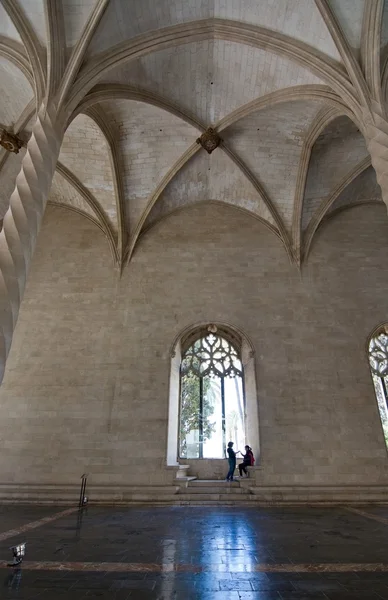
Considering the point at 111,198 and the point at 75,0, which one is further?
the point at 111,198

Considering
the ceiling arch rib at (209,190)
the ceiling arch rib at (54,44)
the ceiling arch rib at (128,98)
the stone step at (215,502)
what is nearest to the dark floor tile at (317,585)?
the stone step at (215,502)

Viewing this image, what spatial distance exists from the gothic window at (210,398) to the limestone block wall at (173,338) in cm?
111

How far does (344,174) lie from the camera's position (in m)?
11.2

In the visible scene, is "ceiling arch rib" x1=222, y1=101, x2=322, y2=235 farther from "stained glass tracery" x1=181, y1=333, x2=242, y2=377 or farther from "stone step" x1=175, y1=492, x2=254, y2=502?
"stone step" x1=175, y1=492, x2=254, y2=502

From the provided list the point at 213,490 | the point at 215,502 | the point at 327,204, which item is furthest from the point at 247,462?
the point at 327,204

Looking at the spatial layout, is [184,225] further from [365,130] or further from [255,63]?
[365,130]

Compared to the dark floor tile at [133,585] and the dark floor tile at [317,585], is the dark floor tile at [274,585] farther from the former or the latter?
the dark floor tile at [133,585]

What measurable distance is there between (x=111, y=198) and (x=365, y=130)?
8143 millimetres

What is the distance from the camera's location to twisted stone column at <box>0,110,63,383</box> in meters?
4.63

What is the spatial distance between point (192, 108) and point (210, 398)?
342 inches

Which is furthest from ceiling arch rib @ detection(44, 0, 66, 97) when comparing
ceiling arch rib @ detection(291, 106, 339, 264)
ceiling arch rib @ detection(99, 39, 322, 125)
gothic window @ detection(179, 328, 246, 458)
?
gothic window @ detection(179, 328, 246, 458)

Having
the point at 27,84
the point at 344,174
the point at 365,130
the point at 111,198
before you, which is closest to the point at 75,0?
the point at 27,84

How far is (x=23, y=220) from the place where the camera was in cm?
A: 525

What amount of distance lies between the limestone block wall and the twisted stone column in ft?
17.4
